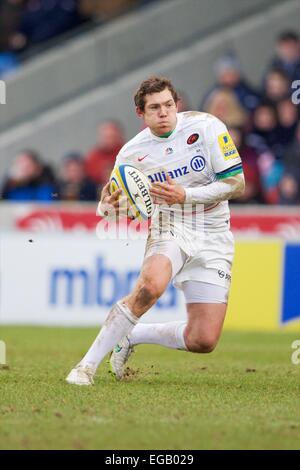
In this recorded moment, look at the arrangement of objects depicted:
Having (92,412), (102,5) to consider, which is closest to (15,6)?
(102,5)

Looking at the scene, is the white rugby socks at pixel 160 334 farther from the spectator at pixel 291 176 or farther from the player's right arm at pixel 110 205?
the spectator at pixel 291 176

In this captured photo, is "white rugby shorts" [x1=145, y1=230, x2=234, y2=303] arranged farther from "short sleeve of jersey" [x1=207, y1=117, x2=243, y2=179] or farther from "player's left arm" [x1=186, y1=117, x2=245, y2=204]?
"short sleeve of jersey" [x1=207, y1=117, x2=243, y2=179]

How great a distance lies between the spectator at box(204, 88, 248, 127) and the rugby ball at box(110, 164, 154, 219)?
7.99 meters

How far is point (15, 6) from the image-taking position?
68.5ft

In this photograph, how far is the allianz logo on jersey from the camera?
9648mm

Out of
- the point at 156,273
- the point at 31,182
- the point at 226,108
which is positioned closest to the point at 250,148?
the point at 226,108

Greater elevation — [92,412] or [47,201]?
[47,201]

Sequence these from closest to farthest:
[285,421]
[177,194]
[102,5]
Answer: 1. [285,421]
2. [177,194]
3. [102,5]

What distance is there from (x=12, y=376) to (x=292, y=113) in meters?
8.66

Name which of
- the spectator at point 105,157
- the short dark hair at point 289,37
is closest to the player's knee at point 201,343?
the spectator at point 105,157

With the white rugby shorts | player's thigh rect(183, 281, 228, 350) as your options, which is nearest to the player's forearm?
the white rugby shorts

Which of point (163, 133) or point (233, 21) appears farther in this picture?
point (233, 21)

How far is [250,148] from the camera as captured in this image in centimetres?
1719
